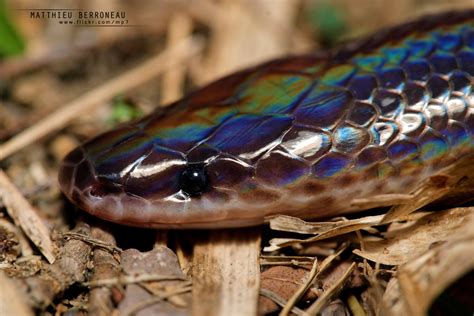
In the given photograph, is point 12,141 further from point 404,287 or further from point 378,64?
point 404,287

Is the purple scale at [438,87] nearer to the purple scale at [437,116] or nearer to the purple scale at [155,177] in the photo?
the purple scale at [437,116]

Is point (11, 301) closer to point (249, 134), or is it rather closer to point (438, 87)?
point (249, 134)

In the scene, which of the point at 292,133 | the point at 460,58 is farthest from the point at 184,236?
the point at 460,58

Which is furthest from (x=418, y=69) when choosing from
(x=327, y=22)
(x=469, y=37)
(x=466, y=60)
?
(x=327, y=22)

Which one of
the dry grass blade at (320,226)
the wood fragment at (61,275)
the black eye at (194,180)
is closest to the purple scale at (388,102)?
the dry grass blade at (320,226)

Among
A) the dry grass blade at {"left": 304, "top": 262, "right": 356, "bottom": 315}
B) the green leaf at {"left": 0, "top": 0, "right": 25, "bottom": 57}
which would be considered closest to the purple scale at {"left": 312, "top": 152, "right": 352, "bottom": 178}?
the dry grass blade at {"left": 304, "top": 262, "right": 356, "bottom": 315}

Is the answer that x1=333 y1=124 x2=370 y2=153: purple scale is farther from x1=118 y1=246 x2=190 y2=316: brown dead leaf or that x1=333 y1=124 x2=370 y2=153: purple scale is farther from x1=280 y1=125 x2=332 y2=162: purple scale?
x1=118 y1=246 x2=190 y2=316: brown dead leaf
